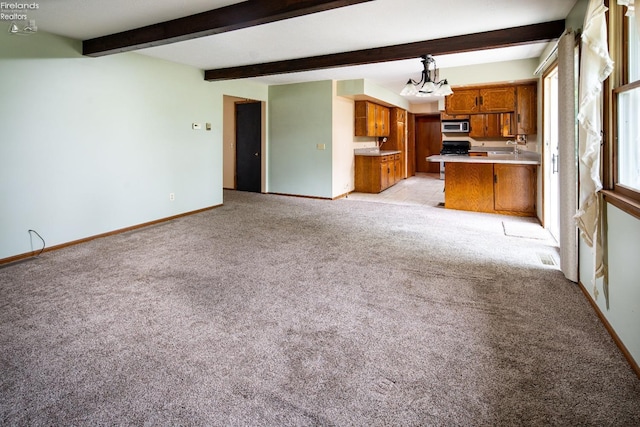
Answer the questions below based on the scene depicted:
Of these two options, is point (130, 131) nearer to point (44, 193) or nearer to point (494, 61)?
point (44, 193)

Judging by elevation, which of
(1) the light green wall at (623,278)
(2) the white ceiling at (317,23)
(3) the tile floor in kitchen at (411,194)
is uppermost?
(2) the white ceiling at (317,23)

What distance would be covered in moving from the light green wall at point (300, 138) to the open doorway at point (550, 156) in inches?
146

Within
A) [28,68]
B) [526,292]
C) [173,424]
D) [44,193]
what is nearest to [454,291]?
[526,292]

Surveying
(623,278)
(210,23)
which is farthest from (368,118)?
(623,278)

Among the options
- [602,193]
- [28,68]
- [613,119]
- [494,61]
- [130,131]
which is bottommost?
[602,193]

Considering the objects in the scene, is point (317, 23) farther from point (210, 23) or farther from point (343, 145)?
point (343, 145)

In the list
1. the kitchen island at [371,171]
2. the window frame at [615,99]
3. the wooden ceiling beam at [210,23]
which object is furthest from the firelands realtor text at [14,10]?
the kitchen island at [371,171]

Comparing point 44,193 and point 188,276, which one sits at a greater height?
point 44,193

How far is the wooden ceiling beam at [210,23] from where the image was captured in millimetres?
2979

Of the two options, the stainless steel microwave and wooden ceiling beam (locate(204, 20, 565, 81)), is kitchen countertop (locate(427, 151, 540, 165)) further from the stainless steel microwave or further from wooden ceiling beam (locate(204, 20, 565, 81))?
wooden ceiling beam (locate(204, 20, 565, 81))

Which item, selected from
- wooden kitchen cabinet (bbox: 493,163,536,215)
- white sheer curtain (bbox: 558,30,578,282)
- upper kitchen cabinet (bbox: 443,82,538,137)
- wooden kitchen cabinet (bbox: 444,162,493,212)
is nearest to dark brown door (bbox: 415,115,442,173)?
upper kitchen cabinet (bbox: 443,82,538,137)

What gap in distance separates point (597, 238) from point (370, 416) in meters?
1.90

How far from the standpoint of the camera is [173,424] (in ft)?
5.04

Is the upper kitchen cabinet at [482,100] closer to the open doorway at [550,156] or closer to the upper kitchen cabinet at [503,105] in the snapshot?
the upper kitchen cabinet at [503,105]
